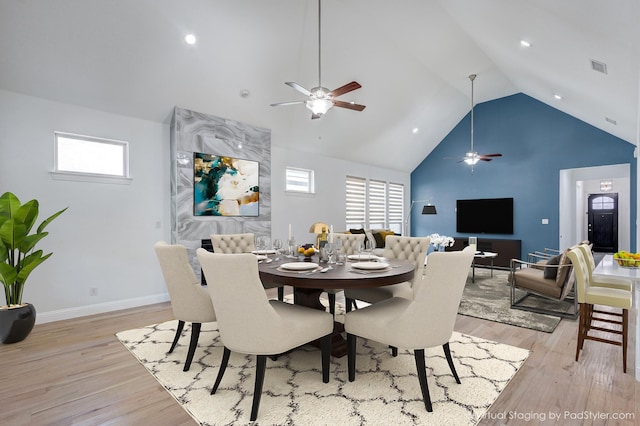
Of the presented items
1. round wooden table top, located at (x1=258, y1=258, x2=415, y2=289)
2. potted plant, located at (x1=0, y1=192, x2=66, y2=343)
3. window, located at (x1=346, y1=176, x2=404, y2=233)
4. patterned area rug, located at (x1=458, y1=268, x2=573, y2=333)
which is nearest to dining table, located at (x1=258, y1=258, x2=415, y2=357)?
round wooden table top, located at (x1=258, y1=258, x2=415, y2=289)

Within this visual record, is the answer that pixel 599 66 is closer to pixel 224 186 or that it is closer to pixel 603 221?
pixel 224 186

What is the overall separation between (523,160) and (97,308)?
8.93 meters

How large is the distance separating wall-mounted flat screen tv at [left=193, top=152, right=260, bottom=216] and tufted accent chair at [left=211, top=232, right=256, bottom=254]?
1.23 metres

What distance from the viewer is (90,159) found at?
4.14 metres

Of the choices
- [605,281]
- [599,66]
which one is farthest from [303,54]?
[605,281]

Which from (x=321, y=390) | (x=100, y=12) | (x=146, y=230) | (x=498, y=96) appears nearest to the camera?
(x=321, y=390)

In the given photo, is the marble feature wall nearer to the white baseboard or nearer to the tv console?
the white baseboard

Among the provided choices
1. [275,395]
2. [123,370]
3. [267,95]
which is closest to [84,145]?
[267,95]

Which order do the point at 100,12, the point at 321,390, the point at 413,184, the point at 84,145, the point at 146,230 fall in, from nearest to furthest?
the point at 321,390 → the point at 100,12 → the point at 84,145 → the point at 146,230 → the point at 413,184

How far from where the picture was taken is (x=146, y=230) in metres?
4.54

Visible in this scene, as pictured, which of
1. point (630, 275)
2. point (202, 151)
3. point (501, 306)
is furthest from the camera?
point (202, 151)

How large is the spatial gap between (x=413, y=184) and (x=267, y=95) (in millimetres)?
5894

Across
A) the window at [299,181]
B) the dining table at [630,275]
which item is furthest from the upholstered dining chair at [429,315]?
the window at [299,181]

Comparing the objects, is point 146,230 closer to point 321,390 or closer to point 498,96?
point 321,390
